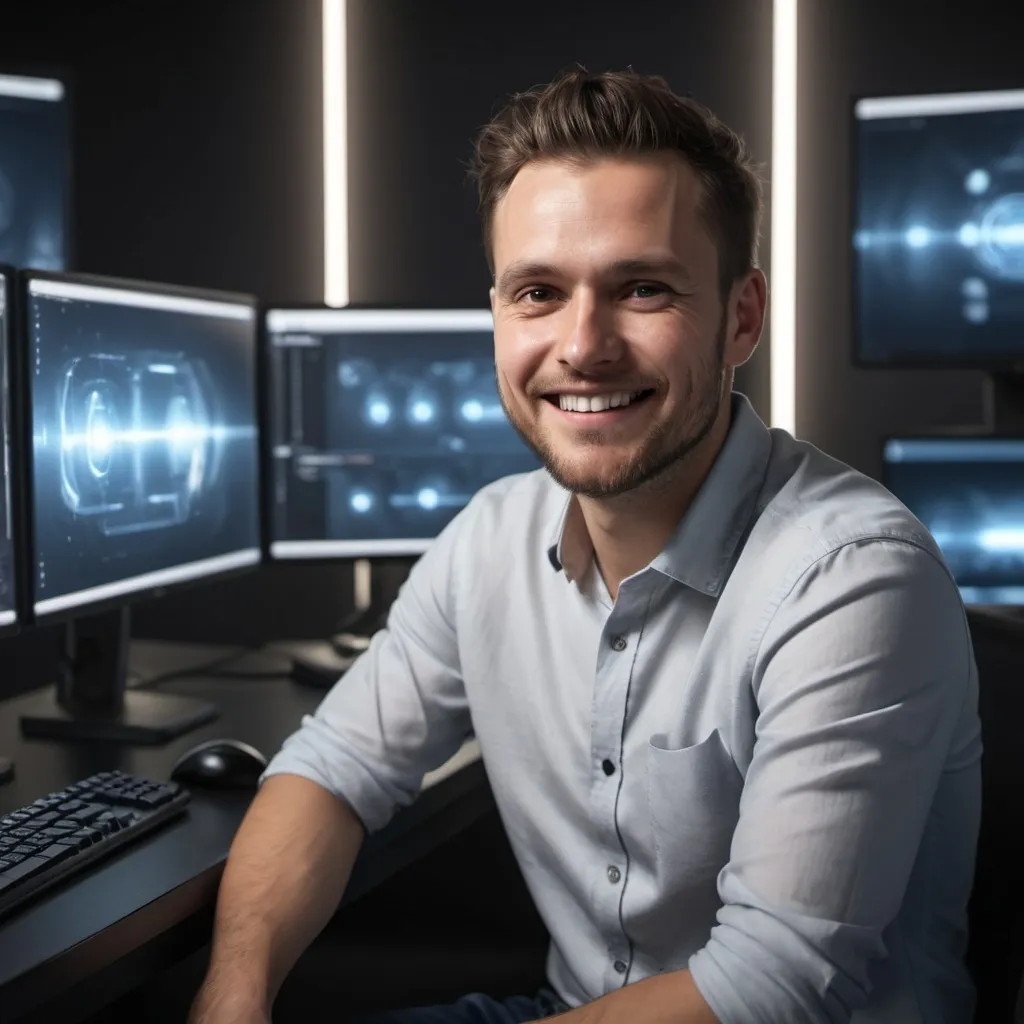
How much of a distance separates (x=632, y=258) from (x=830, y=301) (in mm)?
1432

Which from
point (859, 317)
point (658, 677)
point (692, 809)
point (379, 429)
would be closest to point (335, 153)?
point (379, 429)

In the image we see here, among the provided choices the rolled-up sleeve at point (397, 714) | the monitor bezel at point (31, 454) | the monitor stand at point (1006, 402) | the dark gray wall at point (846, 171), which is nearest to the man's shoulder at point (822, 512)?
the rolled-up sleeve at point (397, 714)

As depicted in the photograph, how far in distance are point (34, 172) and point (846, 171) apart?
1.45 m

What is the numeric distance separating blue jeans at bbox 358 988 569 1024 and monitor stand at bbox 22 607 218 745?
1.58 ft

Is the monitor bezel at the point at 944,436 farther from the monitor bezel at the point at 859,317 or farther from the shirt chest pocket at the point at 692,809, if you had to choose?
the shirt chest pocket at the point at 692,809

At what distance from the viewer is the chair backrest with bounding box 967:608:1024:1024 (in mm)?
1082

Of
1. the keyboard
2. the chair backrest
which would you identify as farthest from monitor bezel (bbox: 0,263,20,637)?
the chair backrest

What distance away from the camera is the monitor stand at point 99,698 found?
154cm

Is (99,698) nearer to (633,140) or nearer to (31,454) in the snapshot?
(31,454)

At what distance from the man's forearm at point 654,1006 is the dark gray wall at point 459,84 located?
1632mm

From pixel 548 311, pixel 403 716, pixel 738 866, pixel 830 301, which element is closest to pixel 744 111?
pixel 830 301

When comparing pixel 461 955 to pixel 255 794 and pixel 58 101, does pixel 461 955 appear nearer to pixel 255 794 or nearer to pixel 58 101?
pixel 255 794

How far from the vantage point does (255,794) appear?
1.31 meters

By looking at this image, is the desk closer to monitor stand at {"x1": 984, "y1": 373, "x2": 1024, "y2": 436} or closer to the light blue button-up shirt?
the light blue button-up shirt
